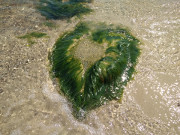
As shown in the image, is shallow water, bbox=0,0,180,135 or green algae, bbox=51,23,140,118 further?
green algae, bbox=51,23,140,118

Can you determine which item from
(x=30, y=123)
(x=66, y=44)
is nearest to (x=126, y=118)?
(x=30, y=123)

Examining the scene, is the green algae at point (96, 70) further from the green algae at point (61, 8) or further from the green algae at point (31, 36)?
the green algae at point (61, 8)

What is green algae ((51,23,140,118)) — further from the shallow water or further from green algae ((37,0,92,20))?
green algae ((37,0,92,20))

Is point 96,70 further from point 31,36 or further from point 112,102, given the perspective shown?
point 31,36

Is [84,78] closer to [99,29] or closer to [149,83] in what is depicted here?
[149,83]

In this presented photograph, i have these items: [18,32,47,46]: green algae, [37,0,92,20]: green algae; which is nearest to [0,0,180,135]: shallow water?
[18,32,47,46]: green algae
